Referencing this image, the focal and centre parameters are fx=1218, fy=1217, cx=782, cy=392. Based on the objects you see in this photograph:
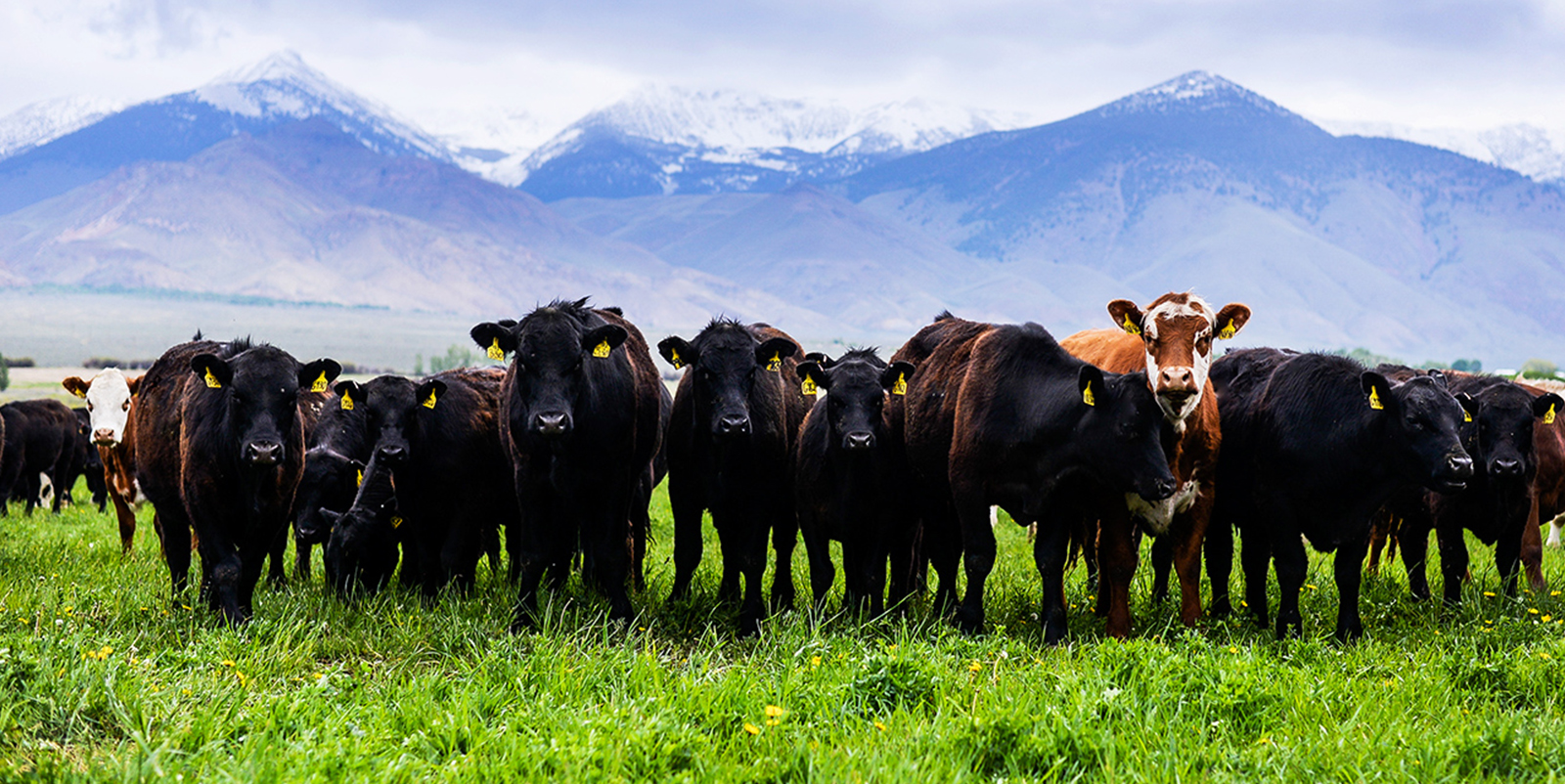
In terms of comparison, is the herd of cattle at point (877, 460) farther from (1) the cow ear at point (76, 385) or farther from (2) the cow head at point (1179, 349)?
(1) the cow ear at point (76, 385)

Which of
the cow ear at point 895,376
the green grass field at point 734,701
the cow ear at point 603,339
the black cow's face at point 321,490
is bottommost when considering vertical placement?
the green grass field at point 734,701

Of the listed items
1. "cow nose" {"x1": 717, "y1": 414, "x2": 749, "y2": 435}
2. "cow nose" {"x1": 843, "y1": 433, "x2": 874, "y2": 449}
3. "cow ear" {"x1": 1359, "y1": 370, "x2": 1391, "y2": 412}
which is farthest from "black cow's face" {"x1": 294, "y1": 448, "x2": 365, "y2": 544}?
"cow ear" {"x1": 1359, "y1": 370, "x2": 1391, "y2": 412}

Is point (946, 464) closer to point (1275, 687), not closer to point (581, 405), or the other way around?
point (581, 405)

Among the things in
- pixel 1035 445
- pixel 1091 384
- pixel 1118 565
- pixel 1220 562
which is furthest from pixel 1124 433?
pixel 1220 562

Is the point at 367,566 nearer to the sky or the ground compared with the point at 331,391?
nearer to the ground

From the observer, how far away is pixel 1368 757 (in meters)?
5.08

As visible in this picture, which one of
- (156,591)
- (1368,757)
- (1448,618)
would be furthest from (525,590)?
(1448,618)

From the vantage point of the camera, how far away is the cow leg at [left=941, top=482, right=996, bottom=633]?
8188mm

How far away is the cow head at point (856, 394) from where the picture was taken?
827 cm

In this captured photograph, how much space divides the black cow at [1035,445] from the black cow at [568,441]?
2.18 meters

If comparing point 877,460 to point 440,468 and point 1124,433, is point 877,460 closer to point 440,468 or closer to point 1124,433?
point 1124,433

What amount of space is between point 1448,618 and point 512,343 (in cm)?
699

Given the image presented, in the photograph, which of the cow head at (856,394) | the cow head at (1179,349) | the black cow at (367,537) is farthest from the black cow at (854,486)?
the black cow at (367,537)

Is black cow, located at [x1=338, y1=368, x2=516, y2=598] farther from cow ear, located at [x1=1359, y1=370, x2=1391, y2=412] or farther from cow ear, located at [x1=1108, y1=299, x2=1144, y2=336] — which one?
cow ear, located at [x1=1359, y1=370, x2=1391, y2=412]
